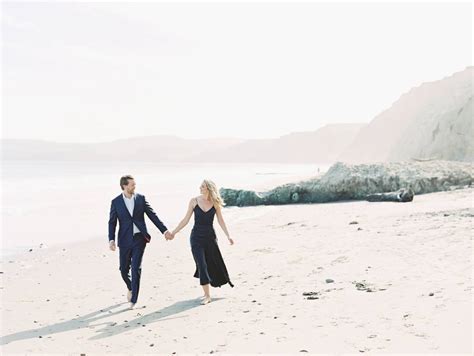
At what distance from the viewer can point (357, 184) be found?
75.9 feet

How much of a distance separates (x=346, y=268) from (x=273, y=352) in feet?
12.8

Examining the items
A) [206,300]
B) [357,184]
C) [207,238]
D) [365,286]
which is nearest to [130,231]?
[207,238]

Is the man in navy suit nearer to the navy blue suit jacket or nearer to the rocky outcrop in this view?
the navy blue suit jacket

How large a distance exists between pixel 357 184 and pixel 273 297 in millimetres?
15904

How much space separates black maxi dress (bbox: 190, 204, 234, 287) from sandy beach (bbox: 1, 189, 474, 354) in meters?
0.32

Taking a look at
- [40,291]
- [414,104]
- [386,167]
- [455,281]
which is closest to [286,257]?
[455,281]

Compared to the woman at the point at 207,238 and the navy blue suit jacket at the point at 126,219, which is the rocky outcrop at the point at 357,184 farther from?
the navy blue suit jacket at the point at 126,219

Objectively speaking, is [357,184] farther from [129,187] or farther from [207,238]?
[129,187]

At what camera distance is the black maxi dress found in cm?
859

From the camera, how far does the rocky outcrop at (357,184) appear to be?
23094 mm

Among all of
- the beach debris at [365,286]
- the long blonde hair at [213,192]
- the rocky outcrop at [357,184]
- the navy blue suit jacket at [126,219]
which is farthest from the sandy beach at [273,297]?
the rocky outcrop at [357,184]

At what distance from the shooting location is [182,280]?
32.4 feet

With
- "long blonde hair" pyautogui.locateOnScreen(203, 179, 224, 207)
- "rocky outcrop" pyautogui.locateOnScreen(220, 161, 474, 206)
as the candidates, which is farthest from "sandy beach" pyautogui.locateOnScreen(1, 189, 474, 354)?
"rocky outcrop" pyautogui.locateOnScreen(220, 161, 474, 206)

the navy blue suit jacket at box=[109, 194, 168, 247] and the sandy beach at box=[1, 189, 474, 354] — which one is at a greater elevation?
the navy blue suit jacket at box=[109, 194, 168, 247]
